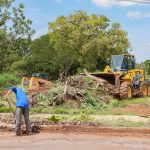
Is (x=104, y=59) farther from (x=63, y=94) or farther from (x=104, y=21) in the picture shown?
(x=63, y=94)

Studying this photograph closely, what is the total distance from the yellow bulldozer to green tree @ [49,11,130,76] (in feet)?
81.2

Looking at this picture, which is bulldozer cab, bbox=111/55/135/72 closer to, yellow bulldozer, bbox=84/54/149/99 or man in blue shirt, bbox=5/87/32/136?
yellow bulldozer, bbox=84/54/149/99

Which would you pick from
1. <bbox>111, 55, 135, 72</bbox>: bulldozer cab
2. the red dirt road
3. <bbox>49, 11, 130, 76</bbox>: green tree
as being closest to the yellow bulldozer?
<bbox>111, 55, 135, 72</bbox>: bulldozer cab

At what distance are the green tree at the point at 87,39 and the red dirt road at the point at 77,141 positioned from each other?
4096cm

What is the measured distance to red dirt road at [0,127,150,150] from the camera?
12.7 m

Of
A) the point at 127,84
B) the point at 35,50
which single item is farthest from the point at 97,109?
the point at 35,50

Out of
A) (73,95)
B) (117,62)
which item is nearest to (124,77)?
(117,62)

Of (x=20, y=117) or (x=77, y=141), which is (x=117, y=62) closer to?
(x=20, y=117)

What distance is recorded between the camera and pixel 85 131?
15.6 meters

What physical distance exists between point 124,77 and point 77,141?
16.9m

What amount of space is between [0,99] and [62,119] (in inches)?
295

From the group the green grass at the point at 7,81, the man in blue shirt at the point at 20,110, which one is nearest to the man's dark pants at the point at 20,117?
the man in blue shirt at the point at 20,110

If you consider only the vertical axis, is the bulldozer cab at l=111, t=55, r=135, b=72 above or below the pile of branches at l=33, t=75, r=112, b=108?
above

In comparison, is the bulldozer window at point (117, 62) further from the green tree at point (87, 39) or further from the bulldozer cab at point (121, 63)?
the green tree at point (87, 39)
